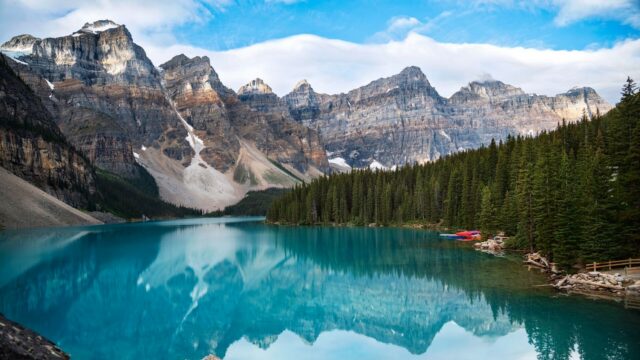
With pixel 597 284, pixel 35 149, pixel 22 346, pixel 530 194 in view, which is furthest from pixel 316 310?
pixel 35 149

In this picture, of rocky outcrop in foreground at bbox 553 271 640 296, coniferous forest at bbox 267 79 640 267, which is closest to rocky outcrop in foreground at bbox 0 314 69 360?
rocky outcrop in foreground at bbox 553 271 640 296

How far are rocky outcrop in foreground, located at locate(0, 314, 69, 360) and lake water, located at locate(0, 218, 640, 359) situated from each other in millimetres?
2313

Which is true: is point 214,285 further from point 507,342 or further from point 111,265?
point 507,342

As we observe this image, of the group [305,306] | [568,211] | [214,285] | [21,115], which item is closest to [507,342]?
[305,306]

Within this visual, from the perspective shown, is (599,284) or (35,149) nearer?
(599,284)

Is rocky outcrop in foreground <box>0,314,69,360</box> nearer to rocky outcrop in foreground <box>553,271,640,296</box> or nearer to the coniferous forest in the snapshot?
rocky outcrop in foreground <box>553,271,640,296</box>

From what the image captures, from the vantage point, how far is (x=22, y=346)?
18.5m

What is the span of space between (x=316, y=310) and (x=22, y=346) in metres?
17.8

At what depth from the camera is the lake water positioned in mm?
23719

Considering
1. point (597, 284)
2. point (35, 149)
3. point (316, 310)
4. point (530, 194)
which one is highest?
point (35, 149)

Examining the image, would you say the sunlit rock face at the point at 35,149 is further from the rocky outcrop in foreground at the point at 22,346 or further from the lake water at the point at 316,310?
the rocky outcrop in foreground at the point at 22,346

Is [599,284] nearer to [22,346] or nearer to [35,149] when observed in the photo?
[22,346]

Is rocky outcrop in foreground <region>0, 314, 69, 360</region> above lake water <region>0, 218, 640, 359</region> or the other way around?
above

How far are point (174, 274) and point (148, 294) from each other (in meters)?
11.3
